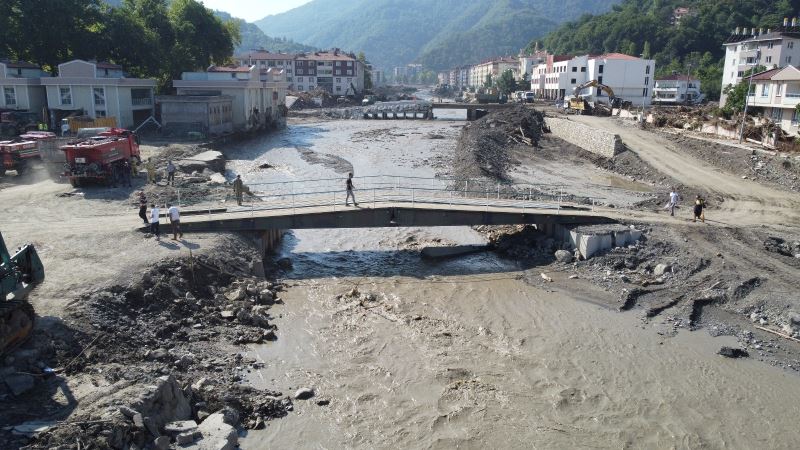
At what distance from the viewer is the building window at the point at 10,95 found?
1972 inches

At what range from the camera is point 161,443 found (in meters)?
10.9

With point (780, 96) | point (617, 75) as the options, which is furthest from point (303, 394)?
point (617, 75)

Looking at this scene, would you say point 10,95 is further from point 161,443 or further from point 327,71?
point 327,71

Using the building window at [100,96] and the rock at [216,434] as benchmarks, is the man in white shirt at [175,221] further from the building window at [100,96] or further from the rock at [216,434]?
the building window at [100,96]

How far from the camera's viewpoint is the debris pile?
146 ft

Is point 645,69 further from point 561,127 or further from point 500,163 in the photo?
point 500,163

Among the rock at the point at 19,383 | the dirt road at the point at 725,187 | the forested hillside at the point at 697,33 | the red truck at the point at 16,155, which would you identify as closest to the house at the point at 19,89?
the red truck at the point at 16,155

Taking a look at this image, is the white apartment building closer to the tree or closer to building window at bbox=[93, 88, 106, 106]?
the tree

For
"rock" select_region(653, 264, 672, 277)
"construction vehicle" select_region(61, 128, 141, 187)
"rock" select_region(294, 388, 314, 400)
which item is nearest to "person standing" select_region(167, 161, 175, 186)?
"construction vehicle" select_region(61, 128, 141, 187)

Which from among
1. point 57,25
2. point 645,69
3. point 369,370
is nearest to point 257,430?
point 369,370

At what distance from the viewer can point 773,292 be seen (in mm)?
19438

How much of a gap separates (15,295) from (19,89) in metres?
45.7

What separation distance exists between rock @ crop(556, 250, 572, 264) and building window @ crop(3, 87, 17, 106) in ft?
159

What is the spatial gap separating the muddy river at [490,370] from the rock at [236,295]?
1.50 m
